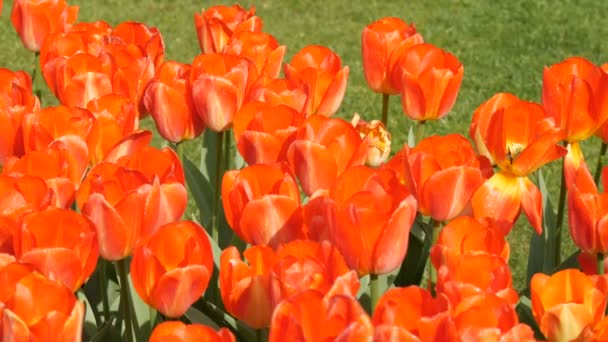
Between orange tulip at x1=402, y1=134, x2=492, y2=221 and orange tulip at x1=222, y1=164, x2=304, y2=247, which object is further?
orange tulip at x1=402, y1=134, x2=492, y2=221

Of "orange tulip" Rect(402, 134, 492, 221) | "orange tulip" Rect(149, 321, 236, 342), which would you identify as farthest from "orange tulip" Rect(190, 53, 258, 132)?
"orange tulip" Rect(149, 321, 236, 342)

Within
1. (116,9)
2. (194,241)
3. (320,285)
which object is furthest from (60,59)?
(116,9)

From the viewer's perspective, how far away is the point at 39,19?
247 centimetres

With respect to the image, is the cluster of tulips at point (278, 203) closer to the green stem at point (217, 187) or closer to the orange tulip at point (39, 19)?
the green stem at point (217, 187)

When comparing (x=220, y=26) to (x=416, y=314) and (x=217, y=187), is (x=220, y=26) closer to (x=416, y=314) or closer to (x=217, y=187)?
(x=217, y=187)

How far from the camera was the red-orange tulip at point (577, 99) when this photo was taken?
75.4 inches

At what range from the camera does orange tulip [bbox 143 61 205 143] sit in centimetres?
193

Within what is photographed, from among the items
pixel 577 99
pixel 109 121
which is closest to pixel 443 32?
pixel 577 99

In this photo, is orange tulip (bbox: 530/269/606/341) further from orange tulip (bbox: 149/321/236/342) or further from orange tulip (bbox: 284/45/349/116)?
orange tulip (bbox: 284/45/349/116)

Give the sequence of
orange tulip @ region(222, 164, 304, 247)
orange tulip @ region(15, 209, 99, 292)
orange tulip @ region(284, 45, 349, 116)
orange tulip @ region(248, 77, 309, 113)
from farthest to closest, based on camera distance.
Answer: orange tulip @ region(284, 45, 349, 116) → orange tulip @ region(248, 77, 309, 113) → orange tulip @ region(222, 164, 304, 247) → orange tulip @ region(15, 209, 99, 292)

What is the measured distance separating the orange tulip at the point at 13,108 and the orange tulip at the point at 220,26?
1.50 ft

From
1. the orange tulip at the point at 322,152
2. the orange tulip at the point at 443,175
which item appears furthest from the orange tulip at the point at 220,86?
the orange tulip at the point at 443,175

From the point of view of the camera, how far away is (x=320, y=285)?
4.21ft

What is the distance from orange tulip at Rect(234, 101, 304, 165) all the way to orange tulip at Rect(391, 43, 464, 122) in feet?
1.18
